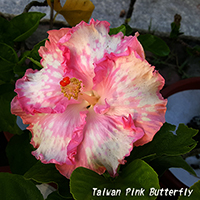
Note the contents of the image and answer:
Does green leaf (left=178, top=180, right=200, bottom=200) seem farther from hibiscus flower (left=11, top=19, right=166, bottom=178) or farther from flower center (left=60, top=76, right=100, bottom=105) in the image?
flower center (left=60, top=76, right=100, bottom=105)

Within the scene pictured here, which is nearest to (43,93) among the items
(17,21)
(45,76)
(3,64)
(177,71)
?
(45,76)

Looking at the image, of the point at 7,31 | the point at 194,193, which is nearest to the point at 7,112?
the point at 7,31

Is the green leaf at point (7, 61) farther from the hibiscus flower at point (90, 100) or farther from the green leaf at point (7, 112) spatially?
the hibiscus flower at point (90, 100)

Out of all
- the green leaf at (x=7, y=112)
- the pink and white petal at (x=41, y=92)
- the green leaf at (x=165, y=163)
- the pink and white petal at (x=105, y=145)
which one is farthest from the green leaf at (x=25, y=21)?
the green leaf at (x=165, y=163)

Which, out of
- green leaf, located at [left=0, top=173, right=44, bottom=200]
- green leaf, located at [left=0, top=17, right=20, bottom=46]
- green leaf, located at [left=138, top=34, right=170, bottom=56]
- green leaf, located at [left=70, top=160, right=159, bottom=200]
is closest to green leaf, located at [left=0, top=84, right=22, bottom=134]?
green leaf, located at [left=0, top=17, right=20, bottom=46]

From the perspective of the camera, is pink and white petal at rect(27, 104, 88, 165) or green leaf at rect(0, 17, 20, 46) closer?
pink and white petal at rect(27, 104, 88, 165)

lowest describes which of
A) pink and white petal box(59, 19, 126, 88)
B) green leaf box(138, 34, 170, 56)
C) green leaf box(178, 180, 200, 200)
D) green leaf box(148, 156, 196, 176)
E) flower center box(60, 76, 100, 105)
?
green leaf box(148, 156, 196, 176)
